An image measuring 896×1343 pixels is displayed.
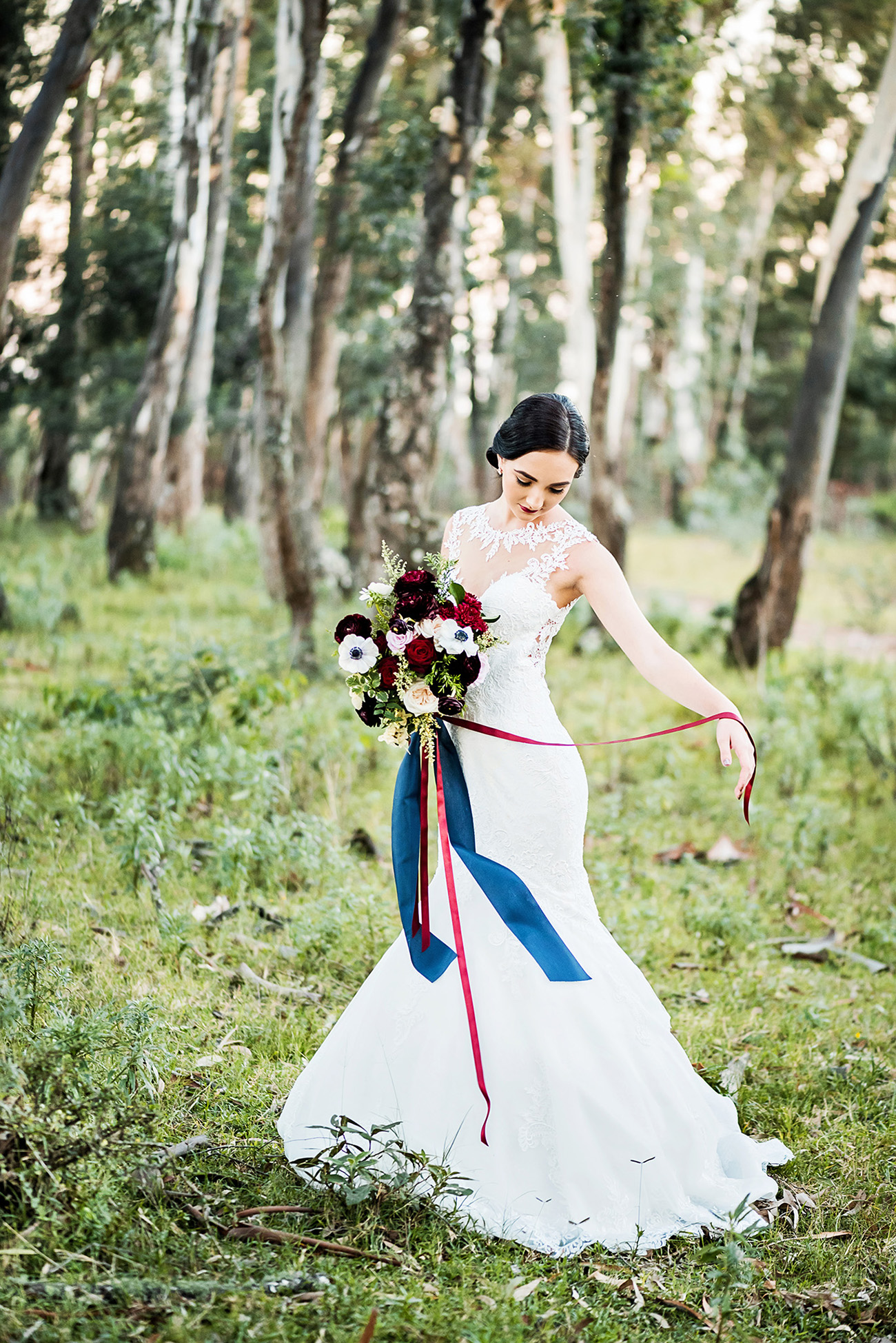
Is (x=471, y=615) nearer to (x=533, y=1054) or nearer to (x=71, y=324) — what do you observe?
(x=533, y=1054)

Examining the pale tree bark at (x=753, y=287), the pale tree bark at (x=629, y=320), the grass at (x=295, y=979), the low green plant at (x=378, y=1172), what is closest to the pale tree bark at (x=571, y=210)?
the pale tree bark at (x=629, y=320)

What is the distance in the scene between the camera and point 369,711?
337cm

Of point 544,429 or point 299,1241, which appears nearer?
point 299,1241

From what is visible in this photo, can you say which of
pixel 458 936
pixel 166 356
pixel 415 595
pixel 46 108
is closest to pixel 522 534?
pixel 415 595

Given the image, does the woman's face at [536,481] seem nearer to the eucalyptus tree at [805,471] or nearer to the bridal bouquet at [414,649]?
the bridal bouquet at [414,649]

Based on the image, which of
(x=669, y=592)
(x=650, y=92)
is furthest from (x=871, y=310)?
(x=650, y=92)

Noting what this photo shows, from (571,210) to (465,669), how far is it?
44.5 ft

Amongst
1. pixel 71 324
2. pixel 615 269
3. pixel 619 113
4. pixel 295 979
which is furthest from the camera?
pixel 71 324

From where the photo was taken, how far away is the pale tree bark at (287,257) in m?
8.59

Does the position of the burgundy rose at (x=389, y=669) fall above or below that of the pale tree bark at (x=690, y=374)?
below

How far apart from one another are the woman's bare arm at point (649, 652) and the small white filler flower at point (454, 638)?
1.45 feet

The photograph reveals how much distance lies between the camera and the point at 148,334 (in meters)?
17.2

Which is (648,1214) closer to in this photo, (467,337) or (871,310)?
(467,337)

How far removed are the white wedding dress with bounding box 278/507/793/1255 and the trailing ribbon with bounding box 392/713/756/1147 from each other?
0.12 feet
